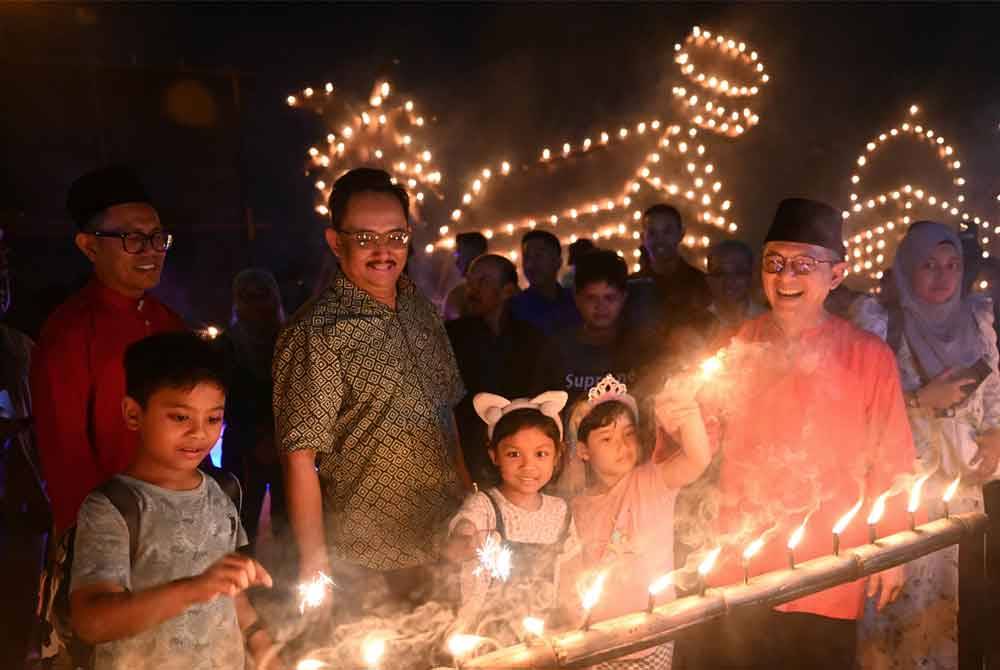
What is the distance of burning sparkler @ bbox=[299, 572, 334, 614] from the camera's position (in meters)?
3.01

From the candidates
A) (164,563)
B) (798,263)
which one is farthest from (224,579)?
(798,263)

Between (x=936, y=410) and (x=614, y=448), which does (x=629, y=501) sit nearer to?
(x=614, y=448)

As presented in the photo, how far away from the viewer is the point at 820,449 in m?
3.55

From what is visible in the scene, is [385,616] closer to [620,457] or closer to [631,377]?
[620,457]

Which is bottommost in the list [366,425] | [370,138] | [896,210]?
[366,425]

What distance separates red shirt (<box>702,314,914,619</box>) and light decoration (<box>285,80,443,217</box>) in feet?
24.8

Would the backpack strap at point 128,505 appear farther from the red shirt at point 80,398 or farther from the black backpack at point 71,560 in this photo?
the red shirt at point 80,398

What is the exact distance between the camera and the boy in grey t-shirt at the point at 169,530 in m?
2.33

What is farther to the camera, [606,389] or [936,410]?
[936,410]

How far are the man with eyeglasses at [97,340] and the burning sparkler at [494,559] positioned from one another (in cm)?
123

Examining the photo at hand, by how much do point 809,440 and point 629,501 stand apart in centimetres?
72

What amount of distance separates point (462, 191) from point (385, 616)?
30.9 ft

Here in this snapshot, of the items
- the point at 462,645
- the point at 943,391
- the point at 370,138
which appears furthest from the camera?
the point at 370,138

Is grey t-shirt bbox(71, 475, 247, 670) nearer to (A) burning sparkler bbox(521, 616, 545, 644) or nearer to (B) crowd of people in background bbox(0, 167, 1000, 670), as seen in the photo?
(B) crowd of people in background bbox(0, 167, 1000, 670)
